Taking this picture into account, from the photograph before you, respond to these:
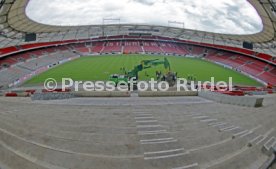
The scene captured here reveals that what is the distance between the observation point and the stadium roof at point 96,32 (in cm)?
4228

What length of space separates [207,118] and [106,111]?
7047mm

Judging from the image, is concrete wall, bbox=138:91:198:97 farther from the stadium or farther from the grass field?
the grass field

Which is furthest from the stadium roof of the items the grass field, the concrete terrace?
the concrete terrace

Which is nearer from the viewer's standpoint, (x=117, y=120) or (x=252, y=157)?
(x=252, y=157)

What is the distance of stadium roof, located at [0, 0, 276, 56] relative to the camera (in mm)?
42281

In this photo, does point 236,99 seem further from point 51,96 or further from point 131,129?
point 51,96

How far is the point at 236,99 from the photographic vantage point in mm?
20625

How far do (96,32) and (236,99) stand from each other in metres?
58.2

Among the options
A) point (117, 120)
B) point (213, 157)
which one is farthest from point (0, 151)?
point (213, 157)

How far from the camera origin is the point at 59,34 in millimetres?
66250

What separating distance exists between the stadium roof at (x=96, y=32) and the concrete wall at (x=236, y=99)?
826 inches

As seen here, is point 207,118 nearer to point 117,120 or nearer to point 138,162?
point 117,120

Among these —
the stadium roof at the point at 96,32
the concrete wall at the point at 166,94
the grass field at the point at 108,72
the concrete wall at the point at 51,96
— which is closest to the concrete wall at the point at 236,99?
the concrete wall at the point at 166,94

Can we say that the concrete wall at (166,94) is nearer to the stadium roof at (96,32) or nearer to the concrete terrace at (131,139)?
the concrete terrace at (131,139)
